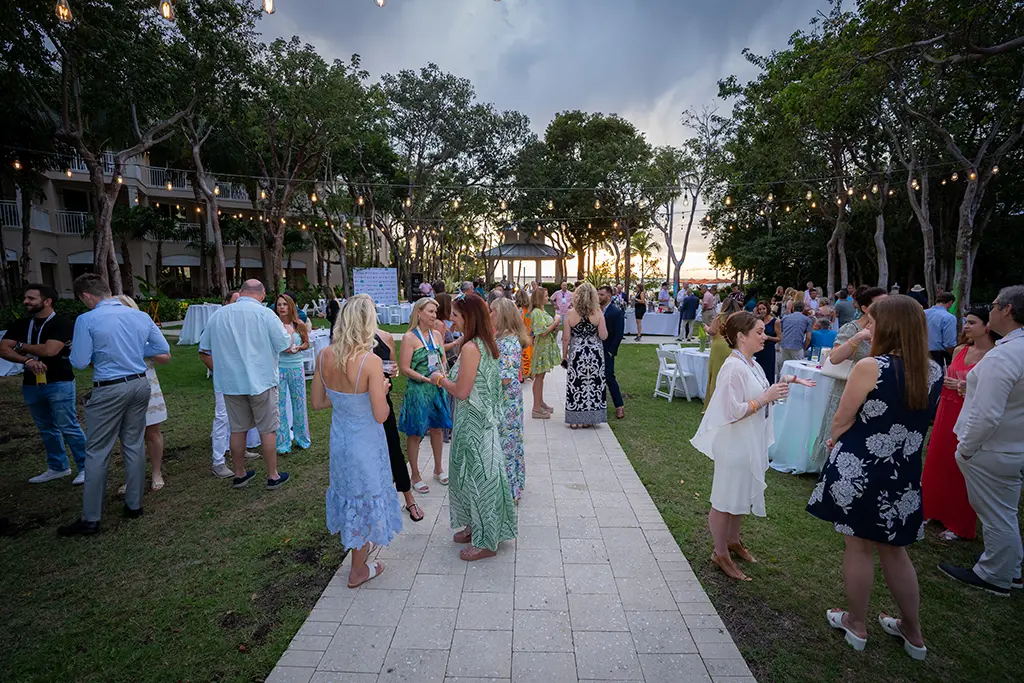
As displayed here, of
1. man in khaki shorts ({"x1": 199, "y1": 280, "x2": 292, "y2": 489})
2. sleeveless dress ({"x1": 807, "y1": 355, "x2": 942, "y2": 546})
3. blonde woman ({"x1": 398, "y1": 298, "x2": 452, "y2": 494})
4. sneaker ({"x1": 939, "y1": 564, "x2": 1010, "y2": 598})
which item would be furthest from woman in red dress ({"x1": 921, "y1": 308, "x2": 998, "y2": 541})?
man in khaki shorts ({"x1": 199, "y1": 280, "x2": 292, "y2": 489})

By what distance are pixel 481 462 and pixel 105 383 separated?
3.09 metres

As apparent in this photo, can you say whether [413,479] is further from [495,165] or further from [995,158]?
[495,165]

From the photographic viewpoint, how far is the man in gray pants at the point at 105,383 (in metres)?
3.96

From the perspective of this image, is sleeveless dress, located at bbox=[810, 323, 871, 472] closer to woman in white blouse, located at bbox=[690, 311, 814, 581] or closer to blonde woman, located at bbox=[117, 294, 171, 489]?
woman in white blouse, located at bbox=[690, 311, 814, 581]

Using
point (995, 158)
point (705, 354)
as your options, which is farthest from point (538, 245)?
point (705, 354)

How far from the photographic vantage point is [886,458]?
100 inches

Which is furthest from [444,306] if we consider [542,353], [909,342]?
[909,342]

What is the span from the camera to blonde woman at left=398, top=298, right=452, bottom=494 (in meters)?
4.32

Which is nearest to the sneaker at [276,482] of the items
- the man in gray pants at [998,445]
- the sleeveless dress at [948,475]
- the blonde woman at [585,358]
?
the blonde woman at [585,358]

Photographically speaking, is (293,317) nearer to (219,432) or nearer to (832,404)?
(219,432)

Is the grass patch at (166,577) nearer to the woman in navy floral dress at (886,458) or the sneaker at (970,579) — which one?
the woman in navy floral dress at (886,458)

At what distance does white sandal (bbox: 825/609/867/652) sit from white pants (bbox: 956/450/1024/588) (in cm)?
124

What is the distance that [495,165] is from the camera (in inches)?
Answer: 1188

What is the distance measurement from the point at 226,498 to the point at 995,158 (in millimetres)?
18965
